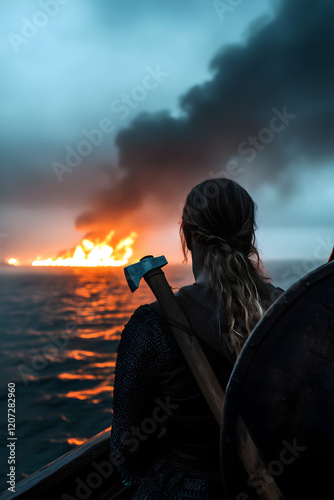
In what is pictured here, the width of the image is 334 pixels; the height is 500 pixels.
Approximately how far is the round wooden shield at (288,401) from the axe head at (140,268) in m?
0.61

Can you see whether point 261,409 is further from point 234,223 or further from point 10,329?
point 10,329

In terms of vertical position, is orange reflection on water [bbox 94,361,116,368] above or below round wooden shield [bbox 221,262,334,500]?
above

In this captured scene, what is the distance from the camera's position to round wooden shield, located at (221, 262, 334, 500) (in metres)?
0.76

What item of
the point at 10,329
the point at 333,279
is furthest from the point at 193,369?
the point at 10,329

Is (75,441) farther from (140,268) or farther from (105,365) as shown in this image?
(140,268)

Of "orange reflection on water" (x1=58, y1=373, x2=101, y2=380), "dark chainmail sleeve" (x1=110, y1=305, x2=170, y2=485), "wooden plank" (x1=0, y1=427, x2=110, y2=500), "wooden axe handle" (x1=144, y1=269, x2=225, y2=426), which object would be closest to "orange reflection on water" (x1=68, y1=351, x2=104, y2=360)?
"orange reflection on water" (x1=58, y1=373, x2=101, y2=380)

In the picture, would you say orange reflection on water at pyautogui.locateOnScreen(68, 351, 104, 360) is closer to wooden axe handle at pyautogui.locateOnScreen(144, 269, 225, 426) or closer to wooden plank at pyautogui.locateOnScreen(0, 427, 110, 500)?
wooden plank at pyautogui.locateOnScreen(0, 427, 110, 500)

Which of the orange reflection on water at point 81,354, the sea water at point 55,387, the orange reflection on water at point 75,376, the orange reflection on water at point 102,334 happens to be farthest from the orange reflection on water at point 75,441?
the orange reflection on water at point 102,334

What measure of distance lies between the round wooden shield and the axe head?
0.61 meters

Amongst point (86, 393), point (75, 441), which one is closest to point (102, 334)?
point (86, 393)

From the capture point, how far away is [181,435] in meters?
1.36

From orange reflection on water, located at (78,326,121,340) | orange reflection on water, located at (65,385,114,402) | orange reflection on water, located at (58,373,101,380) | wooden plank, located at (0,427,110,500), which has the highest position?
orange reflection on water, located at (78,326,121,340)

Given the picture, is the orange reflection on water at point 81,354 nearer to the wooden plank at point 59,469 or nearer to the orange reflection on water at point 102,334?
the orange reflection on water at point 102,334

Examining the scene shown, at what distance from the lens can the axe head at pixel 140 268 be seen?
1329mm
